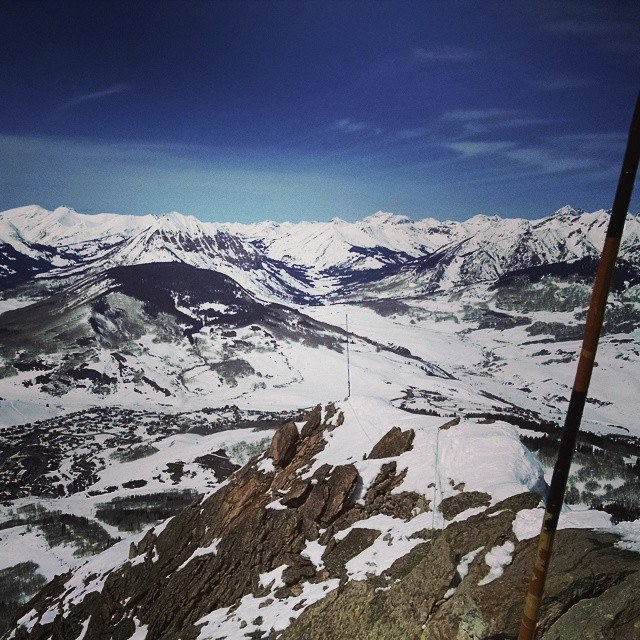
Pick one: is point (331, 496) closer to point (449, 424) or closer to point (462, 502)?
point (449, 424)

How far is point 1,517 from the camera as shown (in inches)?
5595

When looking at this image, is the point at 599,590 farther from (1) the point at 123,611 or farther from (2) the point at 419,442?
(1) the point at 123,611

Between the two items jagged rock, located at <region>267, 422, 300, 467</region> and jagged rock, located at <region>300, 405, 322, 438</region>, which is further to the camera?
jagged rock, located at <region>300, 405, 322, 438</region>

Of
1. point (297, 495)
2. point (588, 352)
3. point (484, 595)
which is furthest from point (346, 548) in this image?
point (588, 352)

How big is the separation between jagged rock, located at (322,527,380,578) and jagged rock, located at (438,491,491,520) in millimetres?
5243

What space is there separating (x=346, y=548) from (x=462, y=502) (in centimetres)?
886

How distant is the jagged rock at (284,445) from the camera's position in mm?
48562

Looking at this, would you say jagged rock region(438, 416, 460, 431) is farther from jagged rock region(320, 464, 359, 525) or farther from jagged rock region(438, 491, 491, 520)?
jagged rock region(438, 491, 491, 520)

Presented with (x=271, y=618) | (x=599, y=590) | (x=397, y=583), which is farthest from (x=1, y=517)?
(x=599, y=590)

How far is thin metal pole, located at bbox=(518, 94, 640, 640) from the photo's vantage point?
596 cm

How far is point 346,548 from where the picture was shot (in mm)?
29312

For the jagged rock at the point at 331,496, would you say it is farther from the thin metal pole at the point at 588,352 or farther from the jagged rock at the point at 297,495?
the thin metal pole at the point at 588,352

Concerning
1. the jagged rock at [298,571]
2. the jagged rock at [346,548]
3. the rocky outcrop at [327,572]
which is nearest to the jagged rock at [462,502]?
the rocky outcrop at [327,572]

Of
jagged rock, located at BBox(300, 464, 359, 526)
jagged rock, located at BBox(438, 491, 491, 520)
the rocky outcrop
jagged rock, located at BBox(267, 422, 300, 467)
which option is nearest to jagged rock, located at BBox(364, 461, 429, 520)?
the rocky outcrop
